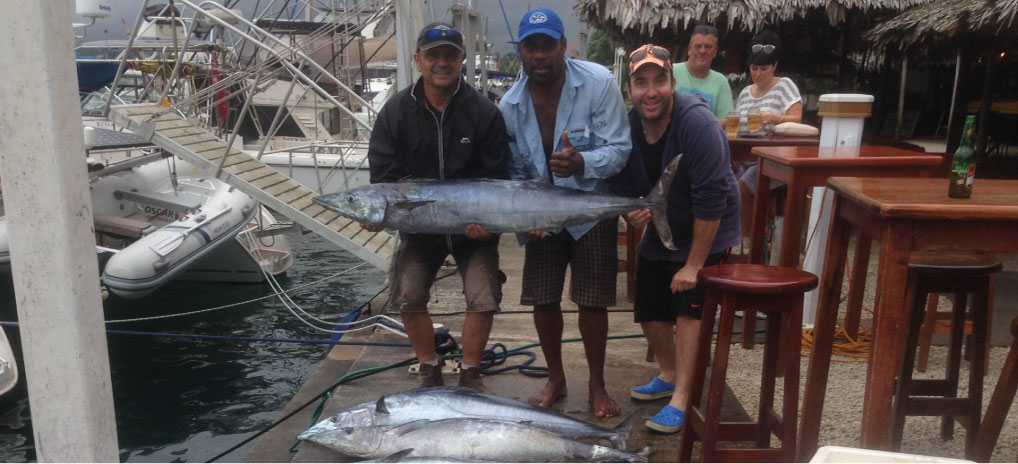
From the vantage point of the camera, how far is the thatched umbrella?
6.88m

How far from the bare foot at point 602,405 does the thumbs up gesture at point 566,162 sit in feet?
3.47

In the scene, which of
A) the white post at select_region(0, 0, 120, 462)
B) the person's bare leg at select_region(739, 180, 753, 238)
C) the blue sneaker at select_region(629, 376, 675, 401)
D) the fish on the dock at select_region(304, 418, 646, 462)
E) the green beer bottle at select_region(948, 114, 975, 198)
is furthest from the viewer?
the person's bare leg at select_region(739, 180, 753, 238)

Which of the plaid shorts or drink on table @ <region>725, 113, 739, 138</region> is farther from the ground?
drink on table @ <region>725, 113, 739, 138</region>

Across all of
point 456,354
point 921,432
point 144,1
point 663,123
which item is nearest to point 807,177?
point 663,123

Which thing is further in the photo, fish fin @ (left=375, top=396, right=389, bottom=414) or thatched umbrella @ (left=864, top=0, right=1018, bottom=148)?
thatched umbrella @ (left=864, top=0, right=1018, bottom=148)

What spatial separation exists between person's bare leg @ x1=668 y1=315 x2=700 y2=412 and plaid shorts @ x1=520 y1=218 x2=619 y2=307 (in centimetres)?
34

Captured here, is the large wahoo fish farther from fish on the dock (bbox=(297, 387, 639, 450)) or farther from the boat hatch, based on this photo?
the boat hatch

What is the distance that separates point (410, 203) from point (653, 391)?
1.54 meters

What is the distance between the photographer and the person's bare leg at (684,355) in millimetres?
3219

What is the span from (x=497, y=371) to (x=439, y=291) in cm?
223

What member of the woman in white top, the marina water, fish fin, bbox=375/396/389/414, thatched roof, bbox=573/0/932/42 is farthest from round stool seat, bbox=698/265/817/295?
thatched roof, bbox=573/0/932/42

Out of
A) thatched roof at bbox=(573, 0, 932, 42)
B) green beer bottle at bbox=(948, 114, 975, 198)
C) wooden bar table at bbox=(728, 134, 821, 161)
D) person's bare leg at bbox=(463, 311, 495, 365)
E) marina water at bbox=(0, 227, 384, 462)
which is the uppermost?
thatched roof at bbox=(573, 0, 932, 42)

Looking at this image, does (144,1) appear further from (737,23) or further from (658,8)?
(737,23)

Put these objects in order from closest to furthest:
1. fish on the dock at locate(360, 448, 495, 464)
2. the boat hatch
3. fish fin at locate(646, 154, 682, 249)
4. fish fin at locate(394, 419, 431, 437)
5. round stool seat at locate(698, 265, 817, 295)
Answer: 1. round stool seat at locate(698, 265, 817, 295)
2. fish on the dock at locate(360, 448, 495, 464)
3. fish fin at locate(394, 419, 431, 437)
4. fish fin at locate(646, 154, 682, 249)
5. the boat hatch
